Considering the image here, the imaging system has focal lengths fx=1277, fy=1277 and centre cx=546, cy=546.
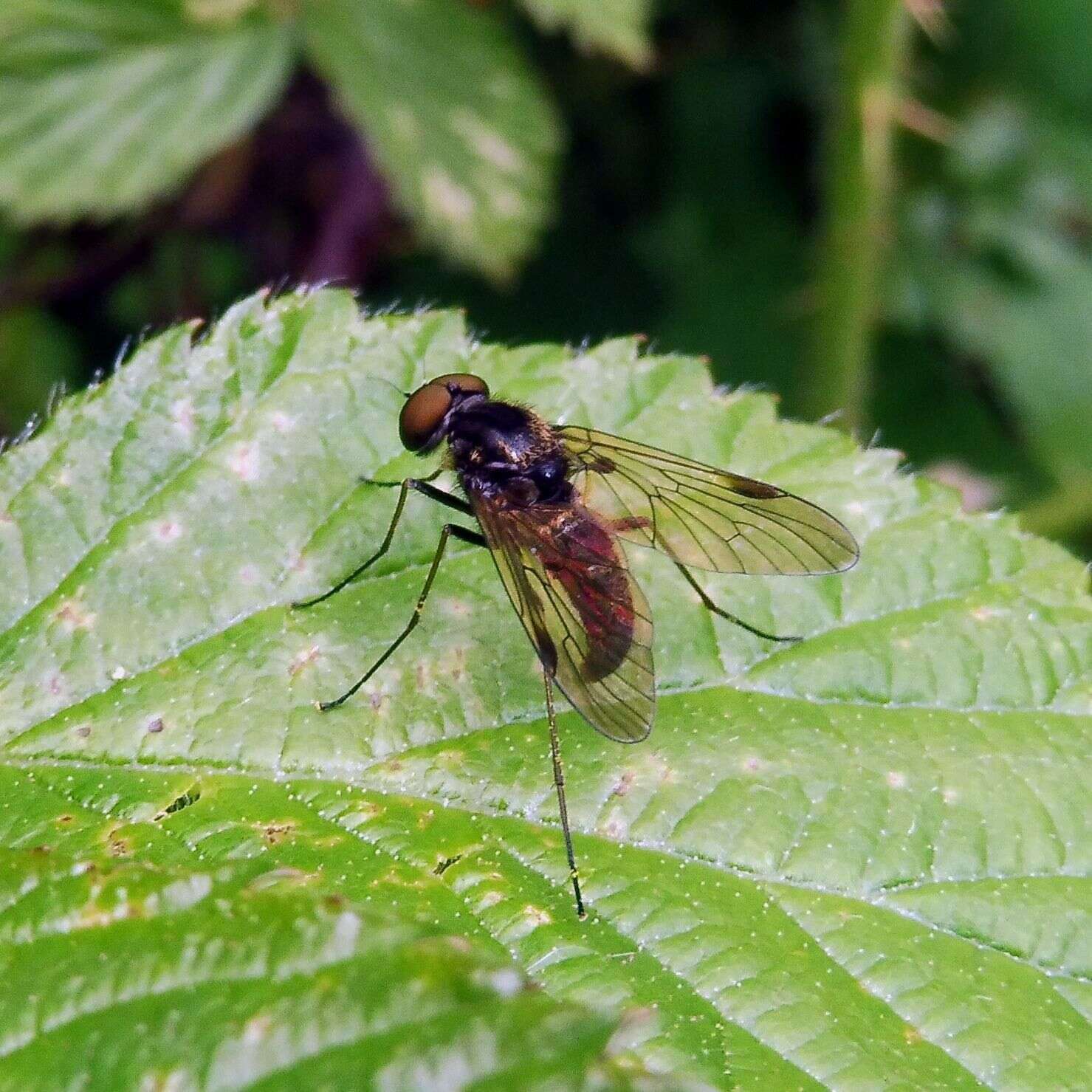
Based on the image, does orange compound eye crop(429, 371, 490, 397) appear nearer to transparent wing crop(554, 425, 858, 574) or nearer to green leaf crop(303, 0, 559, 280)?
transparent wing crop(554, 425, 858, 574)

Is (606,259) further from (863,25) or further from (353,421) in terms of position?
(353,421)

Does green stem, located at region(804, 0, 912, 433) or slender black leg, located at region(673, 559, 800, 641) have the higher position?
green stem, located at region(804, 0, 912, 433)

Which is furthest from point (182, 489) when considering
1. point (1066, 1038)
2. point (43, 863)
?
point (1066, 1038)

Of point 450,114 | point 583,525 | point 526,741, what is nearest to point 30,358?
point 450,114

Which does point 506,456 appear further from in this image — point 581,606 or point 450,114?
point 450,114

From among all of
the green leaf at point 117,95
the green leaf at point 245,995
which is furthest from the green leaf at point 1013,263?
the green leaf at point 245,995

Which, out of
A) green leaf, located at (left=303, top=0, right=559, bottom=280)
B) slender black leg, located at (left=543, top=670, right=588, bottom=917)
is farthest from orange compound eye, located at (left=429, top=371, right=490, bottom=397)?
green leaf, located at (left=303, top=0, right=559, bottom=280)

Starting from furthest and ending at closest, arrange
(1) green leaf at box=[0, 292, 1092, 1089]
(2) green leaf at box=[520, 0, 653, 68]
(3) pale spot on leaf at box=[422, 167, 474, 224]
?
(3) pale spot on leaf at box=[422, 167, 474, 224]
(2) green leaf at box=[520, 0, 653, 68]
(1) green leaf at box=[0, 292, 1092, 1089]
